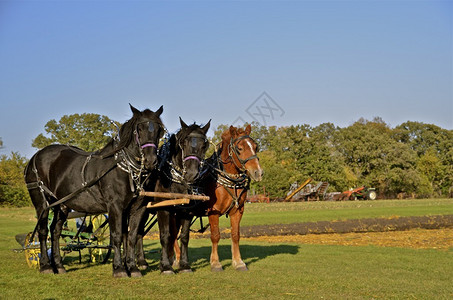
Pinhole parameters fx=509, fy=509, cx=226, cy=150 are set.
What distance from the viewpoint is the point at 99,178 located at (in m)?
10.4

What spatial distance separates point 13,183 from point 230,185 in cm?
5610

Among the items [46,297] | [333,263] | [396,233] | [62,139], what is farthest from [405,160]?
[46,297]

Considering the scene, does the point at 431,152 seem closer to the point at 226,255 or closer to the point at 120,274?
the point at 226,255

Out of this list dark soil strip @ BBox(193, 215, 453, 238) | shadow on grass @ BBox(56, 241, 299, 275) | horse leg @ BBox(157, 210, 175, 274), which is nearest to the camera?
horse leg @ BBox(157, 210, 175, 274)

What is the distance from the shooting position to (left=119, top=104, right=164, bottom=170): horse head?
9781 mm

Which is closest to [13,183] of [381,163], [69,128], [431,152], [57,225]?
[69,128]

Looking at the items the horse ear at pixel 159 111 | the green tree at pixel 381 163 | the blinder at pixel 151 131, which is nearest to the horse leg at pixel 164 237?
the blinder at pixel 151 131

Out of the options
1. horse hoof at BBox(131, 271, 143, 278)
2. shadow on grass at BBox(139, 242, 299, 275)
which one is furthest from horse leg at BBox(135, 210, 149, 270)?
horse hoof at BBox(131, 271, 143, 278)

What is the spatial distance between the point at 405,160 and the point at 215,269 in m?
83.6

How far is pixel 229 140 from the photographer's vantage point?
11.7 m

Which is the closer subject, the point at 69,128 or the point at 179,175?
the point at 179,175

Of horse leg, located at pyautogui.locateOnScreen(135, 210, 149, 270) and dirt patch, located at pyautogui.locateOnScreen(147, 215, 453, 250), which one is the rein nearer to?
horse leg, located at pyautogui.locateOnScreen(135, 210, 149, 270)

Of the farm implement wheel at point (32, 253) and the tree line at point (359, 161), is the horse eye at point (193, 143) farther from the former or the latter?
the tree line at point (359, 161)

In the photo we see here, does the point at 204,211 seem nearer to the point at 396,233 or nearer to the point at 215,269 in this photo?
the point at 215,269
